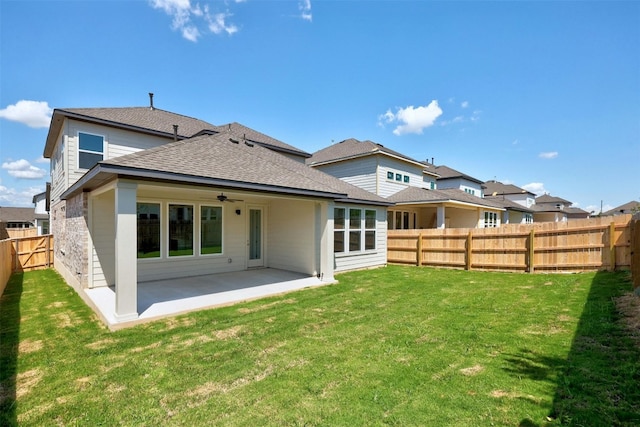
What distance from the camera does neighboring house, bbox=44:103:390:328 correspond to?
6.15 meters

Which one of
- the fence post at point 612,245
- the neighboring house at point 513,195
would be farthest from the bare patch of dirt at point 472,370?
the neighboring house at point 513,195

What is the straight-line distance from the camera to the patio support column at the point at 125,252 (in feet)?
18.2

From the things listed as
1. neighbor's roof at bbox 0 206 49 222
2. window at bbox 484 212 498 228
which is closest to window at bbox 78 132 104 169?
window at bbox 484 212 498 228

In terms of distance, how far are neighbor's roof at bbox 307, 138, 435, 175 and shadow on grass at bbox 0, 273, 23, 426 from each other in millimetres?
14506

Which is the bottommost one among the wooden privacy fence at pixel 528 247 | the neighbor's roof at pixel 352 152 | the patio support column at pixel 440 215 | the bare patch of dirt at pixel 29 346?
the bare patch of dirt at pixel 29 346

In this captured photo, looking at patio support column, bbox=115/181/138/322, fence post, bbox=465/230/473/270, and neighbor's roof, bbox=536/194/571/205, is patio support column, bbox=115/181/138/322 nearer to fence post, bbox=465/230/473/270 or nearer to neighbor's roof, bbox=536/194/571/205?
fence post, bbox=465/230/473/270

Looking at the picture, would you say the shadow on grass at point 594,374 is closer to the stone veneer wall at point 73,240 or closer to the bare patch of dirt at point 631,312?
the bare patch of dirt at point 631,312

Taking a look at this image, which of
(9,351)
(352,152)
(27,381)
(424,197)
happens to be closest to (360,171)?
(352,152)

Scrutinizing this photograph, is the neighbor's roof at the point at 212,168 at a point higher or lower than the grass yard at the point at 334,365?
higher

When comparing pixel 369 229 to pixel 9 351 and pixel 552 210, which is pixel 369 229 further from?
pixel 552 210

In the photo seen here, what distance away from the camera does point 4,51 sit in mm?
7746

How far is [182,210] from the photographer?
9.55 m

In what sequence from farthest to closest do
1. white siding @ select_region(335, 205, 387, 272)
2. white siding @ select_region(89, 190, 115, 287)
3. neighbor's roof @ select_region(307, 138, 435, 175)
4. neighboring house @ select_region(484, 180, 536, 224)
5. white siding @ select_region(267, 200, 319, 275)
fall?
1. neighboring house @ select_region(484, 180, 536, 224)
2. neighbor's roof @ select_region(307, 138, 435, 175)
3. white siding @ select_region(335, 205, 387, 272)
4. white siding @ select_region(267, 200, 319, 275)
5. white siding @ select_region(89, 190, 115, 287)

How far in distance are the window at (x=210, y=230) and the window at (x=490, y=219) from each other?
19109mm
